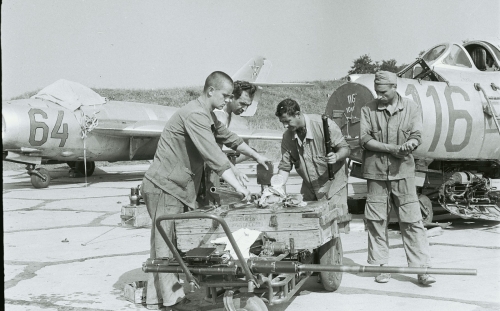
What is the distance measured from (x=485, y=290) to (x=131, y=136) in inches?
527

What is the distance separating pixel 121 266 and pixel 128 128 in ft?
35.0

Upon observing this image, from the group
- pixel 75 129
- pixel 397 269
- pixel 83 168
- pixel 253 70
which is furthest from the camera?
pixel 253 70

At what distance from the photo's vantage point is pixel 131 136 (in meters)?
17.1

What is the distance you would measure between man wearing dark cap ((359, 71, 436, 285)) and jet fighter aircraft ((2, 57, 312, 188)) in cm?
1088

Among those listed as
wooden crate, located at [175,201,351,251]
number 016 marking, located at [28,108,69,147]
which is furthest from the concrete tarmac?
number 016 marking, located at [28,108,69,147]

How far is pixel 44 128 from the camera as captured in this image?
48.9 feet

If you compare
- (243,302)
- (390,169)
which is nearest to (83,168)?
(390,169)

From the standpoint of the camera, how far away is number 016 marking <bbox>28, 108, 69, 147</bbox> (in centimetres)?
1475

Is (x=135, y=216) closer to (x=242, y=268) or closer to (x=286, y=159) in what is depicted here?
(x=286, y=159)

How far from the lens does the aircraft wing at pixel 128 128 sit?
16.2 metres

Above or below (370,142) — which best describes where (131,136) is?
below

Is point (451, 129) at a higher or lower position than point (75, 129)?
higher

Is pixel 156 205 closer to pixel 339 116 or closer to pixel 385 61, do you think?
pixel 339 116

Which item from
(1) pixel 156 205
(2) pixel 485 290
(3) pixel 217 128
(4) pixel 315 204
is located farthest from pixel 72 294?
(2) pixel 485 290
